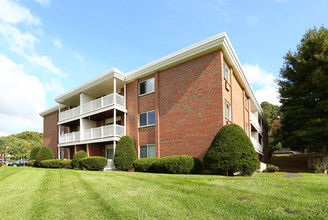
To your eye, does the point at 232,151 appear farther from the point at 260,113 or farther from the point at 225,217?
the point at 260,113

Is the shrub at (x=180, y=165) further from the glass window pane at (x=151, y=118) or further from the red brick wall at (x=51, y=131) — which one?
the red brick wall at (x=51, y=131)

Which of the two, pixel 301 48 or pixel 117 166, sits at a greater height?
pixel 301 48

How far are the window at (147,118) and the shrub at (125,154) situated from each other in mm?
1661

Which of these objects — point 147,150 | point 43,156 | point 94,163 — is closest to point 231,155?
point 147,150

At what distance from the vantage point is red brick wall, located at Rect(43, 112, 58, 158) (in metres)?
28.0

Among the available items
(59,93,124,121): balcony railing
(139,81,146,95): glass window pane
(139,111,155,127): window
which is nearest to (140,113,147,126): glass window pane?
(139,111,155,127): window

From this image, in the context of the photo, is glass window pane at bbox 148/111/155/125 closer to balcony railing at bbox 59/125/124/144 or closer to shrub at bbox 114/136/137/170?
shrub at bbox 114/136/137/170

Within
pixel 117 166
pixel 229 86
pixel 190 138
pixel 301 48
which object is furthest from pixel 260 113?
pixel 117 166

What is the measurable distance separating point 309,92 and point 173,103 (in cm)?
1566

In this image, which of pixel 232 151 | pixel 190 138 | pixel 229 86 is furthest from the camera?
pixel 229 86

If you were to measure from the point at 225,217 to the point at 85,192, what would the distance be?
415 cm

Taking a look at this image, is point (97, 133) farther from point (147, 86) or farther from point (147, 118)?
point (147, 86)

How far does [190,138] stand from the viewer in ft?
45.3

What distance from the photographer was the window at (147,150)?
52.3 feet
